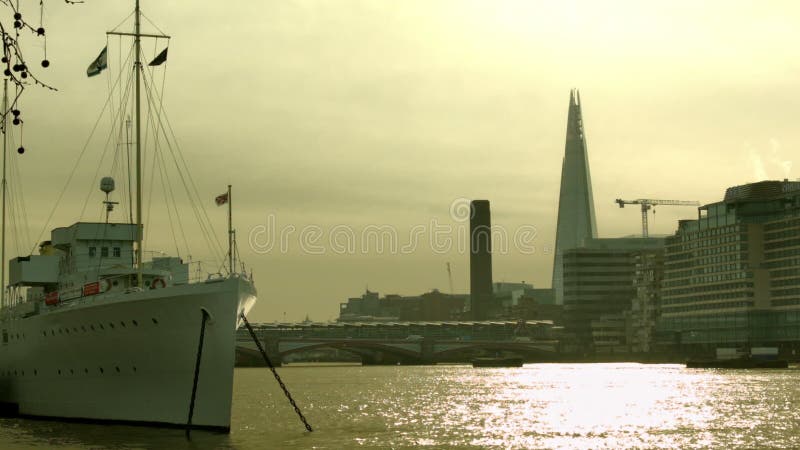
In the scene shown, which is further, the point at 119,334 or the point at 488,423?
the point at 488,423

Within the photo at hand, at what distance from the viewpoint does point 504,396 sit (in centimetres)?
11125

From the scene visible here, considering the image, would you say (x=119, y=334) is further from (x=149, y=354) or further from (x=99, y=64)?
(x=99, y=64)

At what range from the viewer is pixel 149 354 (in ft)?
187

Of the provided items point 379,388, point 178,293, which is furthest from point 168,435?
point 379,388

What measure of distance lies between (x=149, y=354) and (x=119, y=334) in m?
2.48

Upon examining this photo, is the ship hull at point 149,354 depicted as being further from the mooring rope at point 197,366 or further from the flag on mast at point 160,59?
the flag on mast at point 160,59

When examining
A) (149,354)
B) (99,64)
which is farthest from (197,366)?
(99,64)

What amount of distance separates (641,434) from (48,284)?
124 ft

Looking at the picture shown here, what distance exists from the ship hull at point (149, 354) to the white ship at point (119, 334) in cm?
5

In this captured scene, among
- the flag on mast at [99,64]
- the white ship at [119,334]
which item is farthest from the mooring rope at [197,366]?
the flag on mast at [99,64]

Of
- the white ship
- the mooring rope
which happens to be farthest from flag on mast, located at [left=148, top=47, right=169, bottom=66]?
the mooring rope

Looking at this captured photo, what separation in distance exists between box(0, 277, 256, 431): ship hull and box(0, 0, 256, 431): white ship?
5 cm

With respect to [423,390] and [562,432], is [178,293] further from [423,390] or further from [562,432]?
[423,390]

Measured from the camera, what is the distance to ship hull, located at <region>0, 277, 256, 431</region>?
55344 mm
